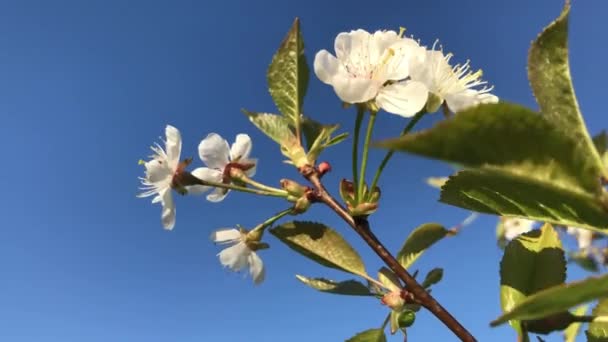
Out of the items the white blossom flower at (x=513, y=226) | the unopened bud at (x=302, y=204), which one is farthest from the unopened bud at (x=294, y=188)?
the white blossom flower at (x=513, y=226)

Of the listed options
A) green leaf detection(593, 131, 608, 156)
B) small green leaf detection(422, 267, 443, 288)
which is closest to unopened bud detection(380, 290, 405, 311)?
small green leaf detection(422, 267, 443, 288)

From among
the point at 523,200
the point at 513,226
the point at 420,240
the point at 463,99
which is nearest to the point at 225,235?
the point at 420,240

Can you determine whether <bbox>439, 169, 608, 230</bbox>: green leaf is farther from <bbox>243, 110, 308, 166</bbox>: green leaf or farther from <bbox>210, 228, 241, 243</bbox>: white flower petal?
<bbox>210, 228, 241, 243</bbox>: white flower petal

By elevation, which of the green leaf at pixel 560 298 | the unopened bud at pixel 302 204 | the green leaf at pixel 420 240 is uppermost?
the unopened bud at pixel 302 204

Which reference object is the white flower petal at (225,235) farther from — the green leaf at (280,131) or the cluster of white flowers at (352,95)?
the green leaf at (280,131)

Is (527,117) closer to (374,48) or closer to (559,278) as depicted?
(559,278)

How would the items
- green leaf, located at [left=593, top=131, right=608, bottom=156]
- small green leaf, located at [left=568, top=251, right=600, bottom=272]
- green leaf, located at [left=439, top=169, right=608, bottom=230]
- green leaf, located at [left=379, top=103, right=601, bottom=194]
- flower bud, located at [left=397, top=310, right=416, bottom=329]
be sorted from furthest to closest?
small green leaf, located at [left=568, top=251, right=600, bottom=272] < flower bud, located at [left=397, top=310, right=416, bottom=329] < green leaf, located at [left=593, top=131, right=608, bottom=156] < green leaf, located at [left=439, top=169, right=608, bottom=230] < green leaf, located at [left=379, top=103, right=601, bottom=194]

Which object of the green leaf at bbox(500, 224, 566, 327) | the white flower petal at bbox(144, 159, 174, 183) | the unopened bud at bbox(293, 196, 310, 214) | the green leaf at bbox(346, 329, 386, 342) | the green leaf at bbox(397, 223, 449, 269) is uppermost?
the white flower petal at bbox(144, 159, 174, 183)

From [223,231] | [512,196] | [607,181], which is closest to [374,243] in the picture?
[512,196]
